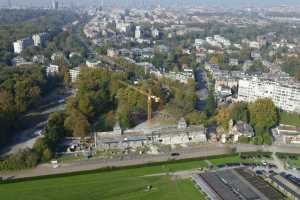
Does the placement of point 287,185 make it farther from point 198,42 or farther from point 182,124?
point 198,42

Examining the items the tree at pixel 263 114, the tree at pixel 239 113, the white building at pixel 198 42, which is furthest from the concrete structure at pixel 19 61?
the white building at pixel 198 42

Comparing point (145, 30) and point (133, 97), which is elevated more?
point (145, 30)

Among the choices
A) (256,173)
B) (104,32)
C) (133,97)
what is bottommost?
Answer: (256,173)

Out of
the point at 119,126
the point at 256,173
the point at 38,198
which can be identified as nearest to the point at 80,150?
the point at 119,126

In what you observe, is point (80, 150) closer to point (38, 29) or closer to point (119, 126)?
point (119, 126)

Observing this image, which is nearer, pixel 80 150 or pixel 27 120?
pixel 80 150
